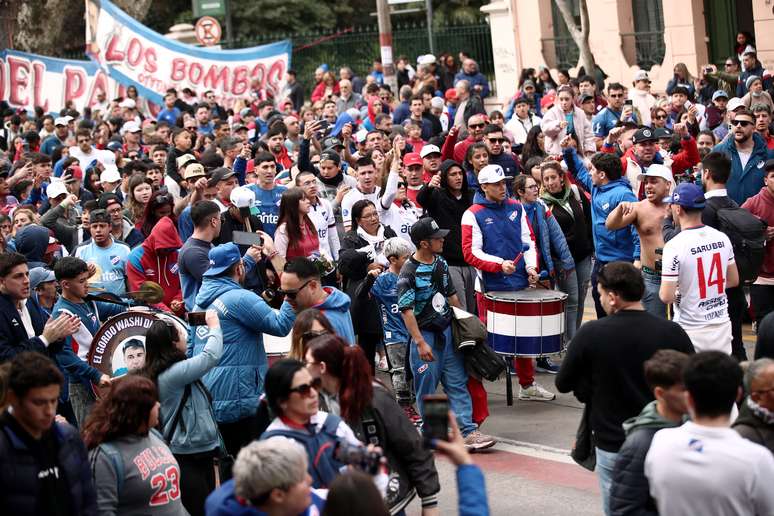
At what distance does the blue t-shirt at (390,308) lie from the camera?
34.2ft

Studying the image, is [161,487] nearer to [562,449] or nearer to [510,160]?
[562,449]

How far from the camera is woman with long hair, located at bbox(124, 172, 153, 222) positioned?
12.4m

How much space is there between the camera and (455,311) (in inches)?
384

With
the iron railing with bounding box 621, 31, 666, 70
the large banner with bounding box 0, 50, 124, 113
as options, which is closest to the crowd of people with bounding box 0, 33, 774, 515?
the iron railing with bounding box 621, 31, 666, 70

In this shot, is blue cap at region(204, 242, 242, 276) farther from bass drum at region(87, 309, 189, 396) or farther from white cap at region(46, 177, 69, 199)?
white cap at region(46, 177, 69, 199)

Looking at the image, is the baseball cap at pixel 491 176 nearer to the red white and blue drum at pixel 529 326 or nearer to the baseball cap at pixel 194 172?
the red white and blue drum at pixel 529 326

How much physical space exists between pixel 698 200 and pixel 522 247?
8.93 ft

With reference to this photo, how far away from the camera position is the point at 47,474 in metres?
5.52

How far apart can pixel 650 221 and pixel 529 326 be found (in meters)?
1.28

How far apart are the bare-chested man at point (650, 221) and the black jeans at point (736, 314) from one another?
0.66 meters

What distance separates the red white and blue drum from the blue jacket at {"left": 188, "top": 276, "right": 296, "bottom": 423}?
2827 mm

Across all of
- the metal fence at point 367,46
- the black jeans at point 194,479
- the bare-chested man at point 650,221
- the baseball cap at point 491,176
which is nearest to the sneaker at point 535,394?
the bare-chested man at point 650,221

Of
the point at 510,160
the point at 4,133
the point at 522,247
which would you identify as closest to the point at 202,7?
the point at 4,133

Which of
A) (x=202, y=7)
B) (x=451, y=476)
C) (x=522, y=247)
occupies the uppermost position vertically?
(x=202, y=7)
